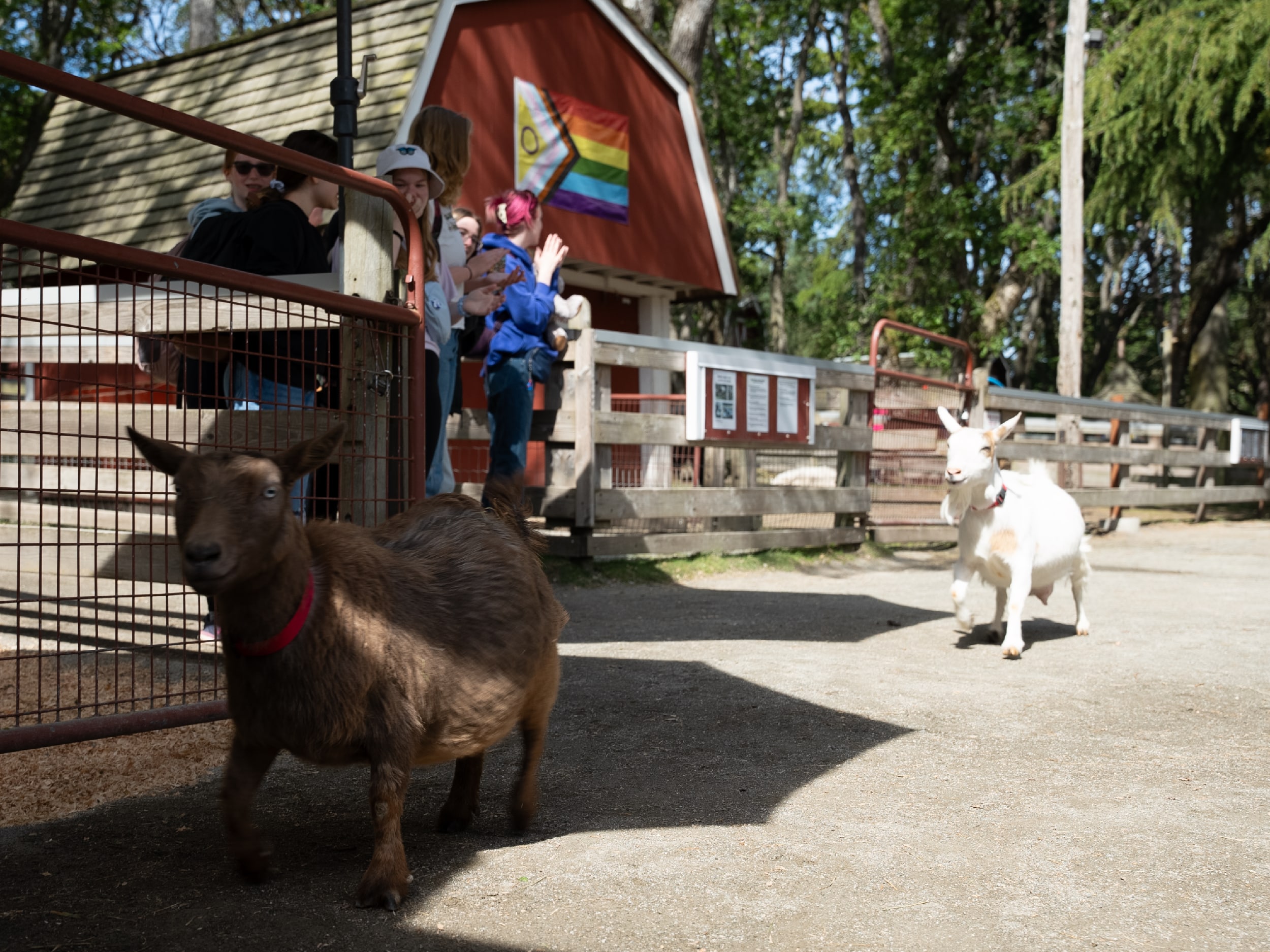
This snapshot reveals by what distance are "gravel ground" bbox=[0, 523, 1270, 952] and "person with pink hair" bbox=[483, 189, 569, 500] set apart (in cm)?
211

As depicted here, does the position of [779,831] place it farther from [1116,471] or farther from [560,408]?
[1116,471]

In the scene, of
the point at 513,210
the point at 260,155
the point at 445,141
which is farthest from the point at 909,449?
the point at 260,155

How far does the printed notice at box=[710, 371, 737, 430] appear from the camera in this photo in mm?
9375

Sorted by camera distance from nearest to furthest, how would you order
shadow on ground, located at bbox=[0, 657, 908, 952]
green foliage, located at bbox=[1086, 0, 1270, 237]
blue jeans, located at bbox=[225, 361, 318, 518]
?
1. shadow on ground, located at bbox=[0, 657, 908, 952]
2. blue jeans, located at bbox=[225, 361, 318, 518]
3. green foliage, located at bbox=[1086, 0, 1270, 237]

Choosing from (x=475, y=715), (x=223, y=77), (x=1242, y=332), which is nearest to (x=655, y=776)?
(x=475, y=715)

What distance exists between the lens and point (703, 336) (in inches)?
1185

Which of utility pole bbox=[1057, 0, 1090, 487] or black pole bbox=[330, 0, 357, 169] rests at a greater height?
utility pole bbox=[1057, 0, 1090, 487]

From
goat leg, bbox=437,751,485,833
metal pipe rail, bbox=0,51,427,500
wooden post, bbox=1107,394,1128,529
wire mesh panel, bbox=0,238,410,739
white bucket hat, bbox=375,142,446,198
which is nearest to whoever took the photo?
metal pipe rail, bbox=0,51,427,500

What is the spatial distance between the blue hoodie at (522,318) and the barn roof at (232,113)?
328 centimetres

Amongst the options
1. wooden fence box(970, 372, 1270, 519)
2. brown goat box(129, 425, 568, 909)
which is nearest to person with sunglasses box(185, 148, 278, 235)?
brown goat box(129, 425, 568, 909)

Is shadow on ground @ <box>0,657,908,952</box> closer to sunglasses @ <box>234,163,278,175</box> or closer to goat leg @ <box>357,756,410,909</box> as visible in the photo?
goat leg @ <box>357,756,410,909</box>

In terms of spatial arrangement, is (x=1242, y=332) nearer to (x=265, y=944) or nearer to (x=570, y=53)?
(x=570, y=53)

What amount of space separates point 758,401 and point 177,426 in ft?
19.5

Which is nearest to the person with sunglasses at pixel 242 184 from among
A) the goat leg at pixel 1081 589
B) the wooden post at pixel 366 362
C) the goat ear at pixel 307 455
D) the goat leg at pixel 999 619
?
the wooden post at pixel 366 362
